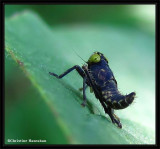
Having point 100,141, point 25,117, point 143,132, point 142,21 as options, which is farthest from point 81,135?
point 142,21

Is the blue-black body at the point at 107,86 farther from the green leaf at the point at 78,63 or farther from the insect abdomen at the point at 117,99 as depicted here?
the green leaf at the point at 78,63

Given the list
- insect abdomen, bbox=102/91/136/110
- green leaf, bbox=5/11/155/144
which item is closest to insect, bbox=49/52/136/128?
insect abdomen, bbox=102/91/136/110

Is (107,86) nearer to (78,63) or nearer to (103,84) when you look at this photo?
(103,84)

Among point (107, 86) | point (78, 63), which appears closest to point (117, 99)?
point (107, 86)

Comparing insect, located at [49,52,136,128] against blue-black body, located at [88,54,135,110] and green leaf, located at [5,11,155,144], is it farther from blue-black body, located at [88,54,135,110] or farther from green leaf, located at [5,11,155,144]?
green leaf, located at [5,11,155,144]

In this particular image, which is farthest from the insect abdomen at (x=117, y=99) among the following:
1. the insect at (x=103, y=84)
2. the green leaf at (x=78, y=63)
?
the green leaf at (x=78, y=63)
